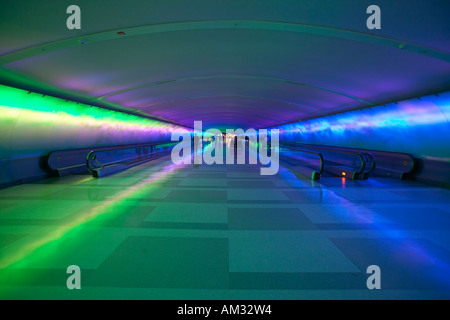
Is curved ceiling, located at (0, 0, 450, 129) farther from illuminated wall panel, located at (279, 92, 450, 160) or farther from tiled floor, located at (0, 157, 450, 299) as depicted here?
tiled floor, located at (0, 157, 450, 299)

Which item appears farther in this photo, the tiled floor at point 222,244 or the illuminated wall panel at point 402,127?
the illuminated wall panel at point 402,127

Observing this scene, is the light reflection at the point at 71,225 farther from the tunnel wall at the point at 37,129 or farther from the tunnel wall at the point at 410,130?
the tunnel wall at the point at 410,130

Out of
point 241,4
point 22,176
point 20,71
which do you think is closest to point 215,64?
point 241,4

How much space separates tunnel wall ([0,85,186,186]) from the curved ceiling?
572 millimetres

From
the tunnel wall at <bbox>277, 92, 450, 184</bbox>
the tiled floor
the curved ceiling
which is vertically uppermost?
the curved ceiling

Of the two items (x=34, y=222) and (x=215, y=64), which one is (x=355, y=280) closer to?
(x=34, y=222)

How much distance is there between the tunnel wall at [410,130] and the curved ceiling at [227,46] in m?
0.59

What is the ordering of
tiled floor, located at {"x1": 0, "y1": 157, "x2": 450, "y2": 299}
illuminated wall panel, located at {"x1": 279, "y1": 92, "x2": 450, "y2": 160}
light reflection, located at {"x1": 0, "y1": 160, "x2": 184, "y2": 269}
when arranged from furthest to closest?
illuminated wall panel, located at {"x1": 279, "y1": 92, "x2": 450, "y2": 160} < light reflection, located at {"x1": 0, "y1": 160, "x2": 184, "y2": 269} < tiled floor, located at {"x1": 0, "y1": 157, "x2": 450, "y2": 299}

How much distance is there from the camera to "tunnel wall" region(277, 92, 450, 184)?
7.76m

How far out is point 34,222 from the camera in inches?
161

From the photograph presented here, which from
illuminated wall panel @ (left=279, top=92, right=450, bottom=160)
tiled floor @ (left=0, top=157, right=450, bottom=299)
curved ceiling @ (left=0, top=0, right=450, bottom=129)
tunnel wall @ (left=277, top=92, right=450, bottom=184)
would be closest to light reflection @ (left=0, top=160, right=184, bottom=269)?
tiled floor @ (left=0, top=157, right=450, bottom=299)

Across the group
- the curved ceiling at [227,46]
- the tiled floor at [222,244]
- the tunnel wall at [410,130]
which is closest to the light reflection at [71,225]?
the tiled floor at [222,244]

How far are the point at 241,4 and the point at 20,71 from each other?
18.5 feet

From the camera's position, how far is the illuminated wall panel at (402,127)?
789cm
